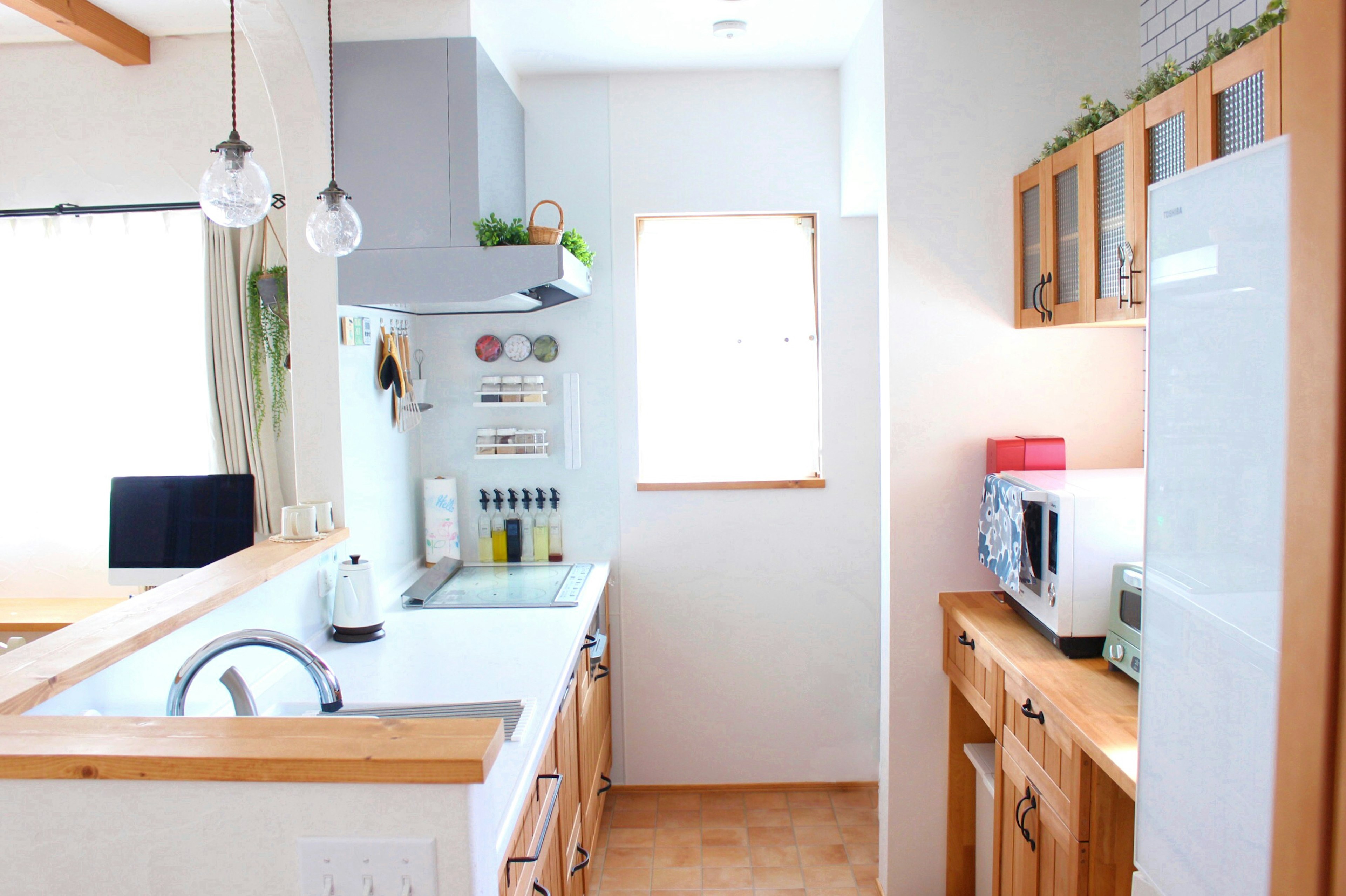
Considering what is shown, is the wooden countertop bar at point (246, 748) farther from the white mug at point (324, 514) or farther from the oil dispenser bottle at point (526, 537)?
the oil dispenser bottle at point (526, 537)

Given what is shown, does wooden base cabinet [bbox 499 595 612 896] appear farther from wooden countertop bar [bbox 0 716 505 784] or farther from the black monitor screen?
the black monitor screen

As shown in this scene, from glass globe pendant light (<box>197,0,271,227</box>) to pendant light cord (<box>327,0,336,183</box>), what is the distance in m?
0.90

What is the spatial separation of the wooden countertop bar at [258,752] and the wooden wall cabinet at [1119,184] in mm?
1487

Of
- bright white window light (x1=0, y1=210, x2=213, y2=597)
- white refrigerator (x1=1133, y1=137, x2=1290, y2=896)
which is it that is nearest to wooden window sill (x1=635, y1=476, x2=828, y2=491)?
bright white window light (x1=0, y1=210, x2=213, y2=597)

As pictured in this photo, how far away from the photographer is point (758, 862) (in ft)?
10.0

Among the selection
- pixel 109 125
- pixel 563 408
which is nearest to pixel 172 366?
pixel 109 125

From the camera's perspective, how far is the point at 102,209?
315 cm

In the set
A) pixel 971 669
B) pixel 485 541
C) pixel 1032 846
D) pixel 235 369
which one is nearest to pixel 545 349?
pixel 485 541

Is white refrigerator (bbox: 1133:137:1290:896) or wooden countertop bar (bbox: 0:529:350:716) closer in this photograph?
white refrigerator (bbox: 1133:137:1290:896)

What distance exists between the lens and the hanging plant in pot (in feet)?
9.25

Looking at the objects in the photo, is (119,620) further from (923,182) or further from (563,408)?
(923,182)

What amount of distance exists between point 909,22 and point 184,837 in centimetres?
255

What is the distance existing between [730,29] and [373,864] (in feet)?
8.51

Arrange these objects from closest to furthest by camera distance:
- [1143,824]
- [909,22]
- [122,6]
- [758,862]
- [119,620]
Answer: [1143,824] → [119,620] → [909,22] → [122,6] → [758,862]
